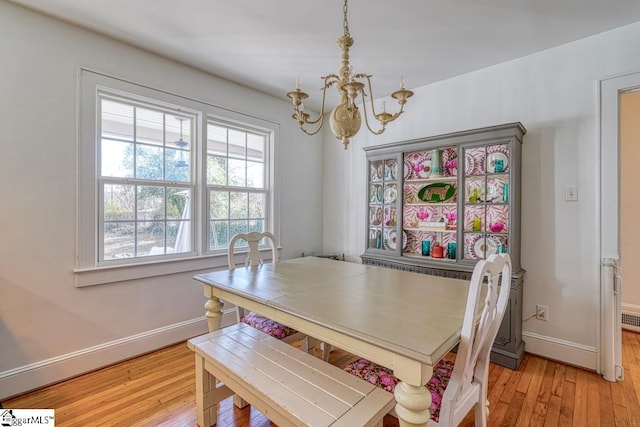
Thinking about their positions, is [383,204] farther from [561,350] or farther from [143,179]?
[143,179]

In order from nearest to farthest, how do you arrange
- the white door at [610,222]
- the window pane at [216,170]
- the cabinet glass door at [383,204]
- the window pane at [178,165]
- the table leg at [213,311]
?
the table leg at [213,311] < the white door at [610,222] < the window pane at [178,165] < the window pane at [216,170] < the cabinet glass door at [383,204]

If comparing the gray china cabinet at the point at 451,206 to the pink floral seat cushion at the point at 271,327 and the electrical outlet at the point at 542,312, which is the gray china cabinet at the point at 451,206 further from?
the pink floral seat cushion at the point at 271,327

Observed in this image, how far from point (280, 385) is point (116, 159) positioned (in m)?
2.21

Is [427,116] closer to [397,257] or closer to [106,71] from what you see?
[397,257]

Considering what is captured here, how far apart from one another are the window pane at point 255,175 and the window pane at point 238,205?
0.17 meters

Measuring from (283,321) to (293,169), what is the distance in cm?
254

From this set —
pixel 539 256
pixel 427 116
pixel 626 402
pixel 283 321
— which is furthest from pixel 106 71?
pixel 626 402

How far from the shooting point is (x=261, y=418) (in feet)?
5.74

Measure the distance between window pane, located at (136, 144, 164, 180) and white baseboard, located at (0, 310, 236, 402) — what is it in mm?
1342

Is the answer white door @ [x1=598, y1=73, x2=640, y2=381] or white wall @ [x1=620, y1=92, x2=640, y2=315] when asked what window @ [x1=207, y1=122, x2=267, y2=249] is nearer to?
white door @ [x1=598, y1=73, x2=640, y2=381]

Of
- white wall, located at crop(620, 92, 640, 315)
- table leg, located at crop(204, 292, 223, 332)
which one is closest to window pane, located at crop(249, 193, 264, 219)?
table leg, located at crop(204, 292, 223, 332)

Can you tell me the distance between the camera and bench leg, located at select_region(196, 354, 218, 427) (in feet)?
5.33

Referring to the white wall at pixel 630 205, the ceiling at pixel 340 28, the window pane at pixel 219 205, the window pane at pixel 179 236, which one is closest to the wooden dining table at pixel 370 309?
the window pane at pixel 179 236

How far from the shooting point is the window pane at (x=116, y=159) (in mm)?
2359
